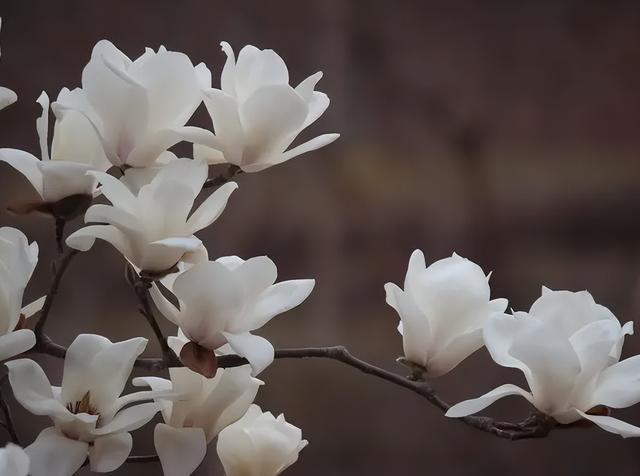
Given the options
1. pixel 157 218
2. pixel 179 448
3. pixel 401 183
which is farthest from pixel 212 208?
pixel 401 183

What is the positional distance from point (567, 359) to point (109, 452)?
228 millimetres

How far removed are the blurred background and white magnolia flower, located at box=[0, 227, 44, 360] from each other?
1.13m

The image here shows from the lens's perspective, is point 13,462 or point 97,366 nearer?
point 13,462

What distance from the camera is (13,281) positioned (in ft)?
1.44

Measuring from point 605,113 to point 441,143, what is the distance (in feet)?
0.98

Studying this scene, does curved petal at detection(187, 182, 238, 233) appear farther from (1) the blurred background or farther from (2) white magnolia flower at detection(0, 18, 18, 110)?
(1) the blurred background

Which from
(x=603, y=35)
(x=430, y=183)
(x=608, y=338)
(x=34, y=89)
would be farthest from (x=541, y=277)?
(x=608, y=338)

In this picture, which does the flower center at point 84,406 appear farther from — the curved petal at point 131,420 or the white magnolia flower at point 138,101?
the white magnolia flower at point 138,101

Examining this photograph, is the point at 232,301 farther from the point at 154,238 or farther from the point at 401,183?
the point at 401,183

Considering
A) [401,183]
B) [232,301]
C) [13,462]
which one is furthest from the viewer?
[401,183]

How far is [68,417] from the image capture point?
442 millimetres

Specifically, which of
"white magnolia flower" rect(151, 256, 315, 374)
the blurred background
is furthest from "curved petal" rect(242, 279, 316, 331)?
the blurred background

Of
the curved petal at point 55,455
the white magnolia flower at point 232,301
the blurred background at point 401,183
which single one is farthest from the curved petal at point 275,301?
the blurred background at point 401,183

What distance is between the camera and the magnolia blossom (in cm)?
44
